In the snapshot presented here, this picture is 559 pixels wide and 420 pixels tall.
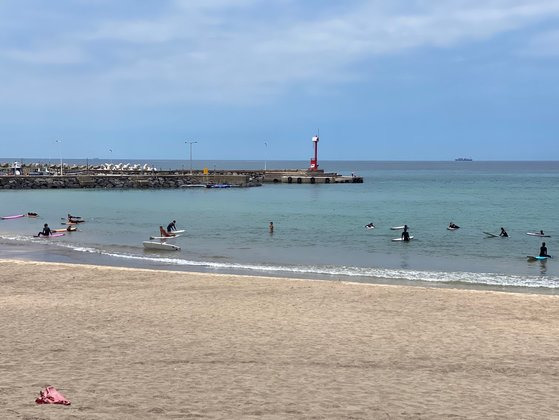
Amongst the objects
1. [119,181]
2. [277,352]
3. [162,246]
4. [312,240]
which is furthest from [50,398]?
[119,181]

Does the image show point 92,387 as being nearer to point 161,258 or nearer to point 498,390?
point 498,390

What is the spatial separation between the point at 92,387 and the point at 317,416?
325 centimetres

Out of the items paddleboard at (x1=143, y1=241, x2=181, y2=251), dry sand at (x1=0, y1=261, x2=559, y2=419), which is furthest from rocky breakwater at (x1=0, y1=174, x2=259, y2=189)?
dry sand at (x1=0, y1=261, x2=559, y2=419)

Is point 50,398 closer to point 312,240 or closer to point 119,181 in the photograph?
point 312,240

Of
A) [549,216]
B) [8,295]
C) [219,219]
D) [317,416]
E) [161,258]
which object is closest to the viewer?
[317,416]

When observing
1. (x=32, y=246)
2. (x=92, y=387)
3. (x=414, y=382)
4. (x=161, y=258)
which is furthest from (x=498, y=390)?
(x=32, y=246)

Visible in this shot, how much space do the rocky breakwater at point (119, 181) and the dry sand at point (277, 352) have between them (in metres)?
74.7

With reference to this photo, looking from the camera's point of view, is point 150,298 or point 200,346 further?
point 150,298

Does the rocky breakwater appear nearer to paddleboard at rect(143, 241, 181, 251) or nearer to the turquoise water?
the turquoise water

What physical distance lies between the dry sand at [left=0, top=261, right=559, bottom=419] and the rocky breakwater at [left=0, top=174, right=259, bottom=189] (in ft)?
245

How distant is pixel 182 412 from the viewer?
25.1ft

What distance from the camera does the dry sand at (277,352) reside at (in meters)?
8.06

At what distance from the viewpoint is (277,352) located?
421 inches

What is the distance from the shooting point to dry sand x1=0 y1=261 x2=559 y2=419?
8062 mm
